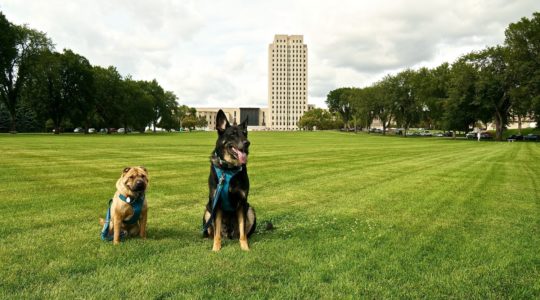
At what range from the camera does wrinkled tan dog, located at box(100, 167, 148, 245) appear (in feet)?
17.4

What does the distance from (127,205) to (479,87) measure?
6855 centimetres

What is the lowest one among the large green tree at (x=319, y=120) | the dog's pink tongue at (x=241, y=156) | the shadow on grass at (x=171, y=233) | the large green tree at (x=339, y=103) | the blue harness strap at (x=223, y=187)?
the shadow on grass at (x=171, y=233)

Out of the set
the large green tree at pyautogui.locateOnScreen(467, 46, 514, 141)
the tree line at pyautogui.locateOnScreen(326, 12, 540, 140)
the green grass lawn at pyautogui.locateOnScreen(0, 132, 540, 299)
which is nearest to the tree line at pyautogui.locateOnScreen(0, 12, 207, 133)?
the green grass lawn at pyautogui.locateOnScreen(0, 132, 540, 299)

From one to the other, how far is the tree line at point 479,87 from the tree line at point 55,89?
218ft

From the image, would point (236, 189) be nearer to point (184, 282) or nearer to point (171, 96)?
point (184, 282)

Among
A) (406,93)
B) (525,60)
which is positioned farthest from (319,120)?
(525,60)

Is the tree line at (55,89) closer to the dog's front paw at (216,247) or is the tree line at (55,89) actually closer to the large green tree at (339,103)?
the dog's front paw at (216,247)

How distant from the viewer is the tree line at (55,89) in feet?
202

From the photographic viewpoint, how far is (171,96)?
120 m

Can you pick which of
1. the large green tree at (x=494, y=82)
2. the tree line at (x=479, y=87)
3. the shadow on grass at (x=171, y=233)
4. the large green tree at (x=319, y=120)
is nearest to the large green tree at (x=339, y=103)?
the large green tree at (x=319, y=120)

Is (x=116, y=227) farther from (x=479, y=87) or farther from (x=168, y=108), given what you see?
(x=168, y=108)

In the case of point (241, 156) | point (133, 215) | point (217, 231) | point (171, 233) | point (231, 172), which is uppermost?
point (241, 156)

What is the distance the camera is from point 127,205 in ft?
17.7

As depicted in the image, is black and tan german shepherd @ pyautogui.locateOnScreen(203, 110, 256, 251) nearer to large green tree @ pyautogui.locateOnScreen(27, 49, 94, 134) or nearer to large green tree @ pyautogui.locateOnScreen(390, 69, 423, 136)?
large green tree @ pyautogui.locateOnScreen(27, 49, 94, 134)
